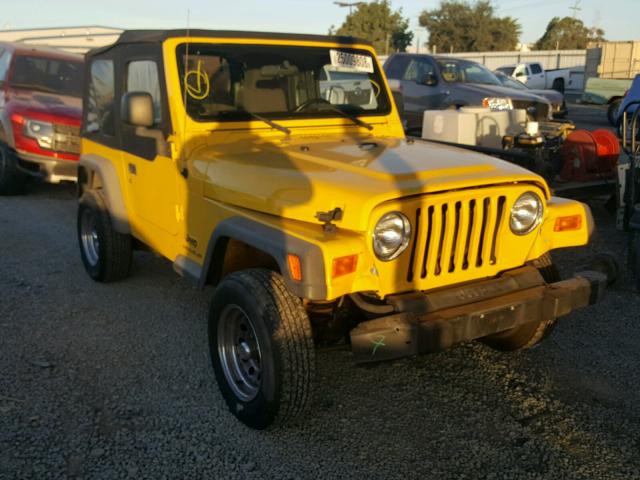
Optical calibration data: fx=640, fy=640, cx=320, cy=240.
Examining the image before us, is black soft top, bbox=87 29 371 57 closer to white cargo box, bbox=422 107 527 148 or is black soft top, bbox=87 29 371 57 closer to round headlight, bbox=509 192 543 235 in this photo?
round headlight, bbox=509 192 543 235

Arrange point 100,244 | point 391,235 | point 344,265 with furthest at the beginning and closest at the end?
point 100,244
point 391,235
point 344,265

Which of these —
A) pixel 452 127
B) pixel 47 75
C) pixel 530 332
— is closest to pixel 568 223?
pixel 530 332

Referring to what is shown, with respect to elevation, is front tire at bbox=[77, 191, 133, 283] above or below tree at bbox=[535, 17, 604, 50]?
below

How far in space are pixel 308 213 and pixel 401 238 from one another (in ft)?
1.47

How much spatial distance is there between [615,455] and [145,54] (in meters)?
3.52

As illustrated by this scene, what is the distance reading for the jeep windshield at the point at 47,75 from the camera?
9.09m

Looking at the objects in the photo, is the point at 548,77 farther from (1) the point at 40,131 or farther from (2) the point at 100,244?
(2) the point at 100,244

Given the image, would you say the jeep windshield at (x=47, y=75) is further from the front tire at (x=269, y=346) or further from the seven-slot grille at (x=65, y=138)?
the front tire at (x=269, y=346)

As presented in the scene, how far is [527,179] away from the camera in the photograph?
3219 millimetres

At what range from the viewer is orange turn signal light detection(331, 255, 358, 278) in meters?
2.68

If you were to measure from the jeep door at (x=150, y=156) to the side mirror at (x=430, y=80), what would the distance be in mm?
7912

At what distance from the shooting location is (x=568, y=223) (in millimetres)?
3439

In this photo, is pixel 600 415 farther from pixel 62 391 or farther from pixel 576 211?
pixel 62 391

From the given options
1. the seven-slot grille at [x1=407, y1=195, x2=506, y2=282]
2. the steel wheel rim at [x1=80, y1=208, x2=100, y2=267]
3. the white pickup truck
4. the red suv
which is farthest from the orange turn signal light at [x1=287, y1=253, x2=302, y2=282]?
the white pickup truck
